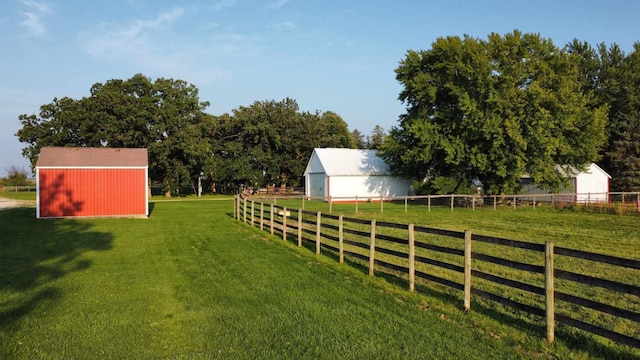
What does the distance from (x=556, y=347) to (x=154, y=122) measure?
48.0 m

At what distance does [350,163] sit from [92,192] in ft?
76.0

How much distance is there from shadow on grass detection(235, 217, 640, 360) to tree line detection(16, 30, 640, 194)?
24525mm

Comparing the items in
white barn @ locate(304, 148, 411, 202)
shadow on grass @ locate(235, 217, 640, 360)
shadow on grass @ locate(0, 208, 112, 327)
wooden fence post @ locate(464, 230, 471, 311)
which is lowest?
shadow on grass @ locate(0, 208, 112, 327)

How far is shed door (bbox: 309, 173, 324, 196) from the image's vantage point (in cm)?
4078

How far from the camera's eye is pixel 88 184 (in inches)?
890

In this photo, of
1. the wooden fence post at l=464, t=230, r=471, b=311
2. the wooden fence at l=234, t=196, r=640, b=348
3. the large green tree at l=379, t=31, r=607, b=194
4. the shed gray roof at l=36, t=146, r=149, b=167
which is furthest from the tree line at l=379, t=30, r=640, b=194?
the wooden fence post at l=464, t=230, r=471, b=311

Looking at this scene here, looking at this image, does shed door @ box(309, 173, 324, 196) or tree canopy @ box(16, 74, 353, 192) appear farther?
tree canopy @ box(16, 74, 353, 192)

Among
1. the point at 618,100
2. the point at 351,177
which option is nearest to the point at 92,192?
A: the point at 351,177

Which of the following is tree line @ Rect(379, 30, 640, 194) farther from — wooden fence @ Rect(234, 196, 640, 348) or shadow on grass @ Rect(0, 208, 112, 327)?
shadow on grass @ Rect(0, 208, 112, 327)

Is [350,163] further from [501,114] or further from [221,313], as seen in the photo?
[221,313]

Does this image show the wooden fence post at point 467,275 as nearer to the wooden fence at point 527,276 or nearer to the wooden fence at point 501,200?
the wooden fence at point 527,276

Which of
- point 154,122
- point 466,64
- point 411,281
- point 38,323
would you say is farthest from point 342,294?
point 154,122

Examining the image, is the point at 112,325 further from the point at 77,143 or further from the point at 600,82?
the point at 600,82

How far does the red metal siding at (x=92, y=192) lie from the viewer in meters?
22.1
